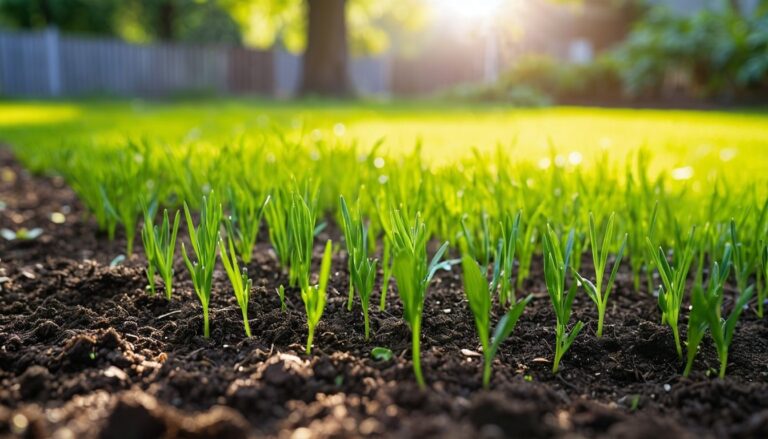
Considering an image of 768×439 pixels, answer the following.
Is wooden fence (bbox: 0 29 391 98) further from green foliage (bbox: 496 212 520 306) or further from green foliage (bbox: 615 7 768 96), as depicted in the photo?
green foliage (bbox: 496 212 520 306)

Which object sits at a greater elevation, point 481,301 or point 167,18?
point 167,18

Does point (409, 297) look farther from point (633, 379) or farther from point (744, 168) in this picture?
point (744, 168)

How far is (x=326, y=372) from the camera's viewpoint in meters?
1.35

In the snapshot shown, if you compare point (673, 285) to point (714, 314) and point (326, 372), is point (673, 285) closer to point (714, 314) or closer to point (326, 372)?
point (714, 314)

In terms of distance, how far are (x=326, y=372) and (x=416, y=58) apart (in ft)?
83.7

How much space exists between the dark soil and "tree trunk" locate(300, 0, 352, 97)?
14254 mm

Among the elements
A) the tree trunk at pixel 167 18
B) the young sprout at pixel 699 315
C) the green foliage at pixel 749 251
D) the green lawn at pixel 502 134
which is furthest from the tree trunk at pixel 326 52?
the young sprout at pixel 699 315

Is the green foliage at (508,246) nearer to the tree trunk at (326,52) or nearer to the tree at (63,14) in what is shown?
the tree trunk at (326,52)

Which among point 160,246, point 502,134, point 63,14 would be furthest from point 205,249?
point 63,14

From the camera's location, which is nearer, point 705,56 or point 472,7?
point 705,56

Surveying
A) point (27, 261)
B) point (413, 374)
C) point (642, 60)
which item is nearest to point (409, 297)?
point (413, 374)

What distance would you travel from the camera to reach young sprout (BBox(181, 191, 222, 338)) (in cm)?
156

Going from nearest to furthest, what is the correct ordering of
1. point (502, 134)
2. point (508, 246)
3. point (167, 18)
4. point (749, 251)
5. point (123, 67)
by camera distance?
point (508, 246) → point (749, 251) → point (502, 134) → point (123, 67) → point (167, 18)

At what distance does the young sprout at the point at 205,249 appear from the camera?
156cm
